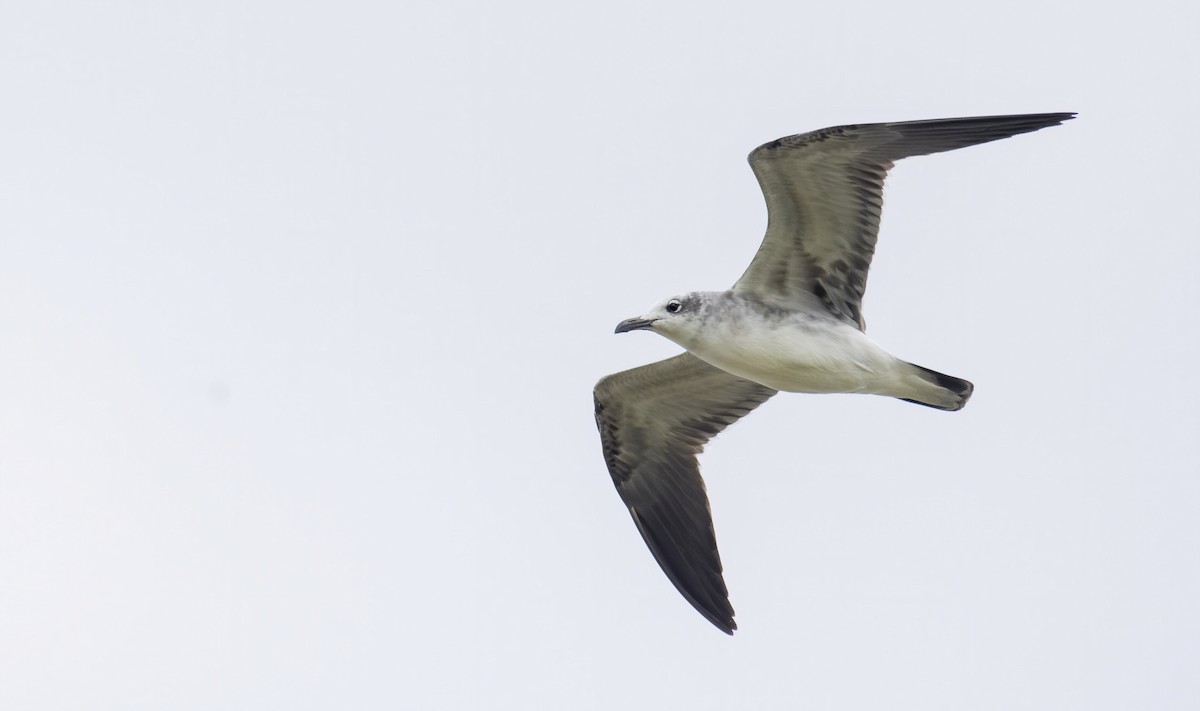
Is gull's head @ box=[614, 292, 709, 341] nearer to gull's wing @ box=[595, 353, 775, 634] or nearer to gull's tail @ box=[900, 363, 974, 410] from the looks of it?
gull's wing @ box=[595, 353, 775, 634]

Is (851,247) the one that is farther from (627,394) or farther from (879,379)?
(627,394)

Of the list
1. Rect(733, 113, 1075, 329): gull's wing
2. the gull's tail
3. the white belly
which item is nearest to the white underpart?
the white belly

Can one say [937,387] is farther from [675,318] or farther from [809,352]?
[675,318]

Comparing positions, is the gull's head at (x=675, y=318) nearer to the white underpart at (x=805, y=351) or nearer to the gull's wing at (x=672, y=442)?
the white underpart at (x=805, y=351)

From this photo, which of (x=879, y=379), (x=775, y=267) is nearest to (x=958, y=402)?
(x=879, y=379)

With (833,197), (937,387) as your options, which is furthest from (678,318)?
(937,387)

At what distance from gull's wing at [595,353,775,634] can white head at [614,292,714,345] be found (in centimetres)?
152

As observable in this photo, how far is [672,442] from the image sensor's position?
16297 millimetres

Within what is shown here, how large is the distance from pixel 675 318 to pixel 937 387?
2256mm

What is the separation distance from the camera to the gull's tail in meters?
14.4

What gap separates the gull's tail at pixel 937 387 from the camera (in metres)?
14.4

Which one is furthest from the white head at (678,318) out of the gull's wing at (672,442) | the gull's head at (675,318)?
the gull's wing at (672,442)

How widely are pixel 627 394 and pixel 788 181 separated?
2.99 meters

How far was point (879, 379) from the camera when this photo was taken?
14.3 m
